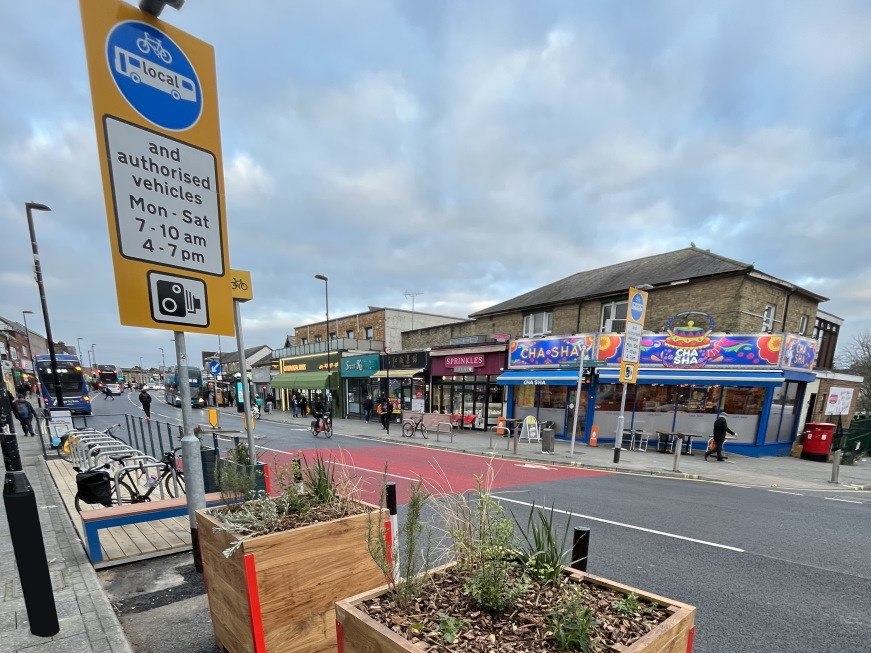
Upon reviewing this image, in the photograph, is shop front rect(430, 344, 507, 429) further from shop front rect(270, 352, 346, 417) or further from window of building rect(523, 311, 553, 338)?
shop front rect(270, 352, 346, 417)

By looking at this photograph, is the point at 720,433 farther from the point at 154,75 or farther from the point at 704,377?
the point at 154,75

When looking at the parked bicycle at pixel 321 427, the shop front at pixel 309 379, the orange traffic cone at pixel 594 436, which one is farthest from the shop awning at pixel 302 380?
the orange traffic cone at pixel 594 436

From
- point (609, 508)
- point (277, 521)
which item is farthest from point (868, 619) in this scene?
point (277, 521)

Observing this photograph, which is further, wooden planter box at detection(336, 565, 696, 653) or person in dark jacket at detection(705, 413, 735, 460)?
person in dark jacket at detection(705, 413, 735, 460)

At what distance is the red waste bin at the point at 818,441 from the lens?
1305 cm

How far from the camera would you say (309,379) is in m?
29.1

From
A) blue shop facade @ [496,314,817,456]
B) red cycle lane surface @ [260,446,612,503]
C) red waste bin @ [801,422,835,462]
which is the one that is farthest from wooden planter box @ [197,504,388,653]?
red waste bin @ [801,422,835,462]

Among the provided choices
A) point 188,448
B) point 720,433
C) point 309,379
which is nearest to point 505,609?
point 188,448

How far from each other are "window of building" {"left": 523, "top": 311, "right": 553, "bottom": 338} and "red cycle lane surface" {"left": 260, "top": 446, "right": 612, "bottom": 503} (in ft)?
28.9

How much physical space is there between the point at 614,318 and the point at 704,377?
4165 millimetres

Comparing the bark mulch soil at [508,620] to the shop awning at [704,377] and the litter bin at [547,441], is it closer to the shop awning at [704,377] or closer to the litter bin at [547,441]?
the litter bin at [547,441]

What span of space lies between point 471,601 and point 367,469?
830 centimetres

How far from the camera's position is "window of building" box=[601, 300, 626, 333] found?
1605cm

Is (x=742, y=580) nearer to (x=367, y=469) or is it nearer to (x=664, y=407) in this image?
(x=367, y=469)
